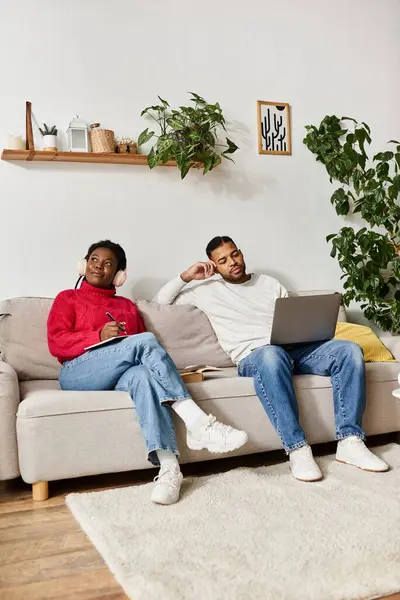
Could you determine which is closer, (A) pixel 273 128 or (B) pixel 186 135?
(B) pixel 186 135

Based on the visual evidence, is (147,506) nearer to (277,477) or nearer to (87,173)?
(277,477)

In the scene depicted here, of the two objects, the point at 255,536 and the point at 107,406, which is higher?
the point at 107,406

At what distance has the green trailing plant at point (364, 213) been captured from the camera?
3.85 m

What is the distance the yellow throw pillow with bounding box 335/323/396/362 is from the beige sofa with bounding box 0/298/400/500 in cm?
6

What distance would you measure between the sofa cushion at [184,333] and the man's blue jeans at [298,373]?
351 millimetres

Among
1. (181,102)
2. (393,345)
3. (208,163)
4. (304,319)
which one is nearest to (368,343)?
(393,345)

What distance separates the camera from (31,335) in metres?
3.09

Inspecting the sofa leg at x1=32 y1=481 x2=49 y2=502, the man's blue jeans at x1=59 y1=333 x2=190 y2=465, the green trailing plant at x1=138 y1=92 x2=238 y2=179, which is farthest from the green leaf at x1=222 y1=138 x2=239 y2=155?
the sofa leg at x1=32 y1=481 x2=49 y2=502

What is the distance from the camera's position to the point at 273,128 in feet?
13.2

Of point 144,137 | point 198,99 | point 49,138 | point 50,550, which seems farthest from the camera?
point 198,99

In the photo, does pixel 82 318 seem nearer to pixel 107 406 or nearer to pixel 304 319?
pixel 107 406

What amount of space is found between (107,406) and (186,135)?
5.45ft

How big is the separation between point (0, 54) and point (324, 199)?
1.99 m

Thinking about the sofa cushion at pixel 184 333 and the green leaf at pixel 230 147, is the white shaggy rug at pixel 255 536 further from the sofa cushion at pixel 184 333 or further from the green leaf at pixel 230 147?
the green leaf at pixel 230 147
